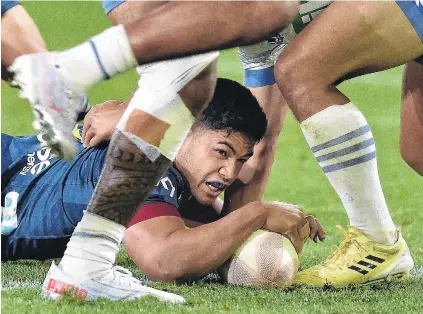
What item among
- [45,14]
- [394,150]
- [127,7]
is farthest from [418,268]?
[45,14]

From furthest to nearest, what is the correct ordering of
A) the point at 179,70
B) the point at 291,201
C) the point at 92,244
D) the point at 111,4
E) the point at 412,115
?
1. the point at 291,201
2. the point at 412,115
3. the point at 111,4
4. the point at 92,244
5. the point at 179,70

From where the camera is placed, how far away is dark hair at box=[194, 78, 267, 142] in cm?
396

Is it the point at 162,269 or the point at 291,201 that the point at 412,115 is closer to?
the point at 162,269

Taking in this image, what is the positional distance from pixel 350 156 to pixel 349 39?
1.44ft

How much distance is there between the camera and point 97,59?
2.88m

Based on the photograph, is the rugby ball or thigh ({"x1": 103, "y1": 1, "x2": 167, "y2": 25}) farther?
the rugby ball

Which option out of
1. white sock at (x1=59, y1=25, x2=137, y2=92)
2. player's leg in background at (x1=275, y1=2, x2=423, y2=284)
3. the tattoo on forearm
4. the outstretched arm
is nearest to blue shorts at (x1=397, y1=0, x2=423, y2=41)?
player's leg in background at (x1=275, y1=2, x2=423, y2=284)

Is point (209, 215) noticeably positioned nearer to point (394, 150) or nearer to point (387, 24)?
point (387, 24)

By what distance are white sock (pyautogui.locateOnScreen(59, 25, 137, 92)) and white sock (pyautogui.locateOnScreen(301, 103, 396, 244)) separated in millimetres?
1011

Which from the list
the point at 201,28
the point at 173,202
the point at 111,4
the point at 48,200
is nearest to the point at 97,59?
the point at 201,28

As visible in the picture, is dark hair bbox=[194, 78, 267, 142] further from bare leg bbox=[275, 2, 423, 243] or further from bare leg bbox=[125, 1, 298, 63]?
bare leg bbox=[125, 1, 298, 63]

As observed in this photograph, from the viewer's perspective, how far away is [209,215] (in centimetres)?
451

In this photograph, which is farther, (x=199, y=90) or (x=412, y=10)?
(x=412, y=10)

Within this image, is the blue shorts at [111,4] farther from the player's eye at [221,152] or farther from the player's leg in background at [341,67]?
the player's eye at [221,152]
